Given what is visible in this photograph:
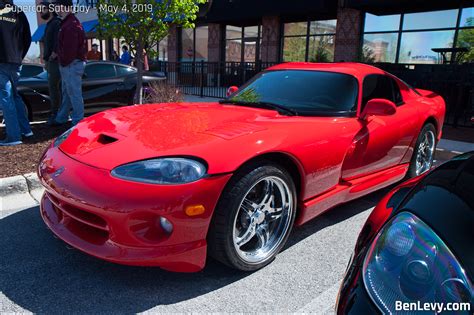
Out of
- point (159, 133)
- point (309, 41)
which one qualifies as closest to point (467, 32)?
point (309, 41)

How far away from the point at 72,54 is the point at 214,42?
1264 cm

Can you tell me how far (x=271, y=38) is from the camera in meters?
15.2

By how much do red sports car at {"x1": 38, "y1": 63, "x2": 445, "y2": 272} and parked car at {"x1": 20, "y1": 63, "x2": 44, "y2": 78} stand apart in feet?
15.8

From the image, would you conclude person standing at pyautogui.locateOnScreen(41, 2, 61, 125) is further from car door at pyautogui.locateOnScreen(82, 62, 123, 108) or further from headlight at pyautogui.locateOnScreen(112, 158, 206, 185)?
headlight at pyautogui.locateOnScreen(112, 158, 206, 185)

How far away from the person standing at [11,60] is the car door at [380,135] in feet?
14.1

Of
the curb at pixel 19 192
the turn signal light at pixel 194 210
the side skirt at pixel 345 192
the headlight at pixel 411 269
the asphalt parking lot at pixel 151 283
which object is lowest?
the asphalt parking lot at pixel 151 283

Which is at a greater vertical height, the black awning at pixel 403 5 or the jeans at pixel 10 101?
the black awning at pixel 403 5

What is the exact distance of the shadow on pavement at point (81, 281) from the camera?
2.21m

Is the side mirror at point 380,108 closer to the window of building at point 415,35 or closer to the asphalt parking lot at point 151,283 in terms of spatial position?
the asphalt parking lot at point 151,283

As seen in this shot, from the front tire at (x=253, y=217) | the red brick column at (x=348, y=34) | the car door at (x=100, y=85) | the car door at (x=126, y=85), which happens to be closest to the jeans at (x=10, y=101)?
the car door at (x=100, y=85)

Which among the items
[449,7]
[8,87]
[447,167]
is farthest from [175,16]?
[449,7]

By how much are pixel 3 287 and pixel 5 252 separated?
1.62ft

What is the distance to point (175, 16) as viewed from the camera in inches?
255

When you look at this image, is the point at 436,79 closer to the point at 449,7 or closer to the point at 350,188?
the point at 449,7
